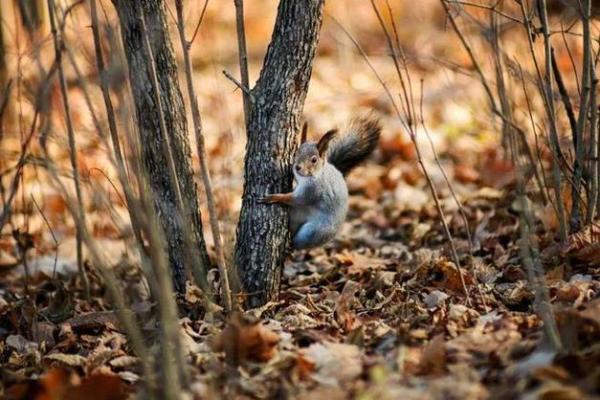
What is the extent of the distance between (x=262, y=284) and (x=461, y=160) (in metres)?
3.71

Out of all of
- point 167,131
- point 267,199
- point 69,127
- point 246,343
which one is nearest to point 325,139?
point 267,199

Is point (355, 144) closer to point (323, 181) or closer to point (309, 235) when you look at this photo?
point (323, 181)

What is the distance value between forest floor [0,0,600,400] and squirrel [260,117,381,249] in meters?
0.28

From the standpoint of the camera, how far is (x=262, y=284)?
427 centimetres

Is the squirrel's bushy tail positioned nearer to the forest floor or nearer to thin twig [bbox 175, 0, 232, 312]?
the forest floor

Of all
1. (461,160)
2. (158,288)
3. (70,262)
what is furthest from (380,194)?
(158,288)

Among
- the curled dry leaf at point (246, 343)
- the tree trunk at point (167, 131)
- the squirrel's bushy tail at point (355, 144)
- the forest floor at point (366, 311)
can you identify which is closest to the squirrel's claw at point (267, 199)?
the forest floor at point (366, 311)

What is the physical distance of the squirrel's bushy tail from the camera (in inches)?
188

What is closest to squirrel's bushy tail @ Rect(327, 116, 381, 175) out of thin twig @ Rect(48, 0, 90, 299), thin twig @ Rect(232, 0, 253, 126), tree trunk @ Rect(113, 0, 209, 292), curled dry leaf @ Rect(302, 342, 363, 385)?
thin twig @ Rect(232, 0, 253, 126)

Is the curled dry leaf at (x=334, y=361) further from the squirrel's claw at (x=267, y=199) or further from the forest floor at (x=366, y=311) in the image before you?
the squirrel's claw at (x=267, y=199)

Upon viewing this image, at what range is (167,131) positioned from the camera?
4.17 m

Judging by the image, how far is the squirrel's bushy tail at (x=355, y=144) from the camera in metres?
4.78

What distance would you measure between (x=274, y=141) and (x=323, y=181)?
0.44 m

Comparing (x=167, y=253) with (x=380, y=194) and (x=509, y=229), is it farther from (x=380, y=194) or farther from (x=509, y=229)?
(x=380, y=194)
